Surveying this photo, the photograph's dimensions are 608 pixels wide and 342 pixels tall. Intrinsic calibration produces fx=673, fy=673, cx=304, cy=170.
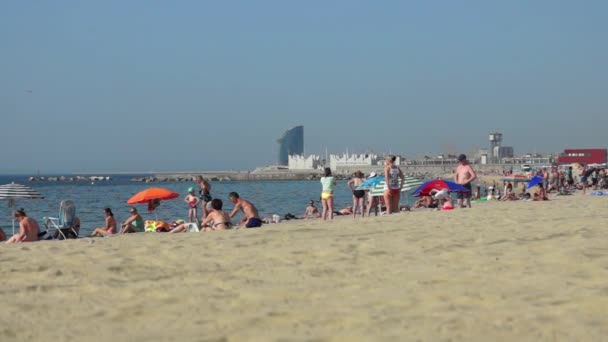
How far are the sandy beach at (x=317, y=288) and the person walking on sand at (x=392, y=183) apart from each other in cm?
500

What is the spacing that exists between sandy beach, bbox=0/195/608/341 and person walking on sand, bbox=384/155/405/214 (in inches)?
197

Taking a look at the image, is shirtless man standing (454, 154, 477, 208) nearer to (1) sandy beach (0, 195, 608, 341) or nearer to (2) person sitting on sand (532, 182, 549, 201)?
(2) person sitting on sand (532, 182, 549, 201)

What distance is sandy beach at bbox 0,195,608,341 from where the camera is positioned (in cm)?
368

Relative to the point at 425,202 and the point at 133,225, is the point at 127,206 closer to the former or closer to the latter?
the point at 425,202

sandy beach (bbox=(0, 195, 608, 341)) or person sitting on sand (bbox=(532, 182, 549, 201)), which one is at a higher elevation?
sandy beach (bbox=(0, 195, 608, 341))

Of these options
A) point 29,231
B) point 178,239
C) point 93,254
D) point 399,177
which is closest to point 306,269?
point 93,254

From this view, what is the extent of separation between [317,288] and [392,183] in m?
8.25

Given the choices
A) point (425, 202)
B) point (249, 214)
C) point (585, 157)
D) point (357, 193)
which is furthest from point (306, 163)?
point (249, 214)

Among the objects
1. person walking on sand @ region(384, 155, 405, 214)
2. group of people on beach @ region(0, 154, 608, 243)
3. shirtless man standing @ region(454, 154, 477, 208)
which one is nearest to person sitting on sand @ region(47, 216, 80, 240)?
group of people on beach @ region(0, 154, 608, 243)

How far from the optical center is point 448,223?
29.7 ft

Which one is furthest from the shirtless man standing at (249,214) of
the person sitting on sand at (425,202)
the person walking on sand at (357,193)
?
the person sitting on sand at (425,202)

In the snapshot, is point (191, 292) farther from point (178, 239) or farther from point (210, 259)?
point (178, 239)

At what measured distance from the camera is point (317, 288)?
4.75m

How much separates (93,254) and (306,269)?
231cm
